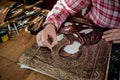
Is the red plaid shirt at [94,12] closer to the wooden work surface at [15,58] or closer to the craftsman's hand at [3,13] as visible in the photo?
the wooden work surface at [15,58]

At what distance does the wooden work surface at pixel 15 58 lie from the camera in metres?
0.73

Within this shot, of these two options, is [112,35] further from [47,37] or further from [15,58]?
[15,58]

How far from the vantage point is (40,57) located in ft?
2.46

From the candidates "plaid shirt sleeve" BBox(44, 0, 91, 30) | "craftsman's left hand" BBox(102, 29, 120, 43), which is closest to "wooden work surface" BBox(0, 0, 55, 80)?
"plaid shirt sleeve" BBox(44, 0, 91, 30)

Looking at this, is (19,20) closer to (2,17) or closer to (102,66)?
(2,17)

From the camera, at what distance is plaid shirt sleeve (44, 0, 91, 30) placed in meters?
0.93

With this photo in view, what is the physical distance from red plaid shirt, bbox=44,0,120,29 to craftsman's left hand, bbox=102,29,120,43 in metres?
0.05

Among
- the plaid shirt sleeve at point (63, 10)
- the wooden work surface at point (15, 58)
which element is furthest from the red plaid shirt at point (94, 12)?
the wooden work surface at point (15, 58)

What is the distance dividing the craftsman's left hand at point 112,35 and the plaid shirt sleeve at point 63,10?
0.21 metres

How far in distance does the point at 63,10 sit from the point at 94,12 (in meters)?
0.18

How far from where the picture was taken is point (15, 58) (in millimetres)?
813

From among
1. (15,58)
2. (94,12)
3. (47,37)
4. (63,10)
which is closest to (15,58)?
(15,58)

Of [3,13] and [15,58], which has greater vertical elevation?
[3,13]

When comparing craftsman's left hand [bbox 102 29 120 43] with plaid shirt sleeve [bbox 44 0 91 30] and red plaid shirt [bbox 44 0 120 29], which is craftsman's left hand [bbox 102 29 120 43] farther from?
plaid shirt sleeve [bbox 44 0 91 30]
